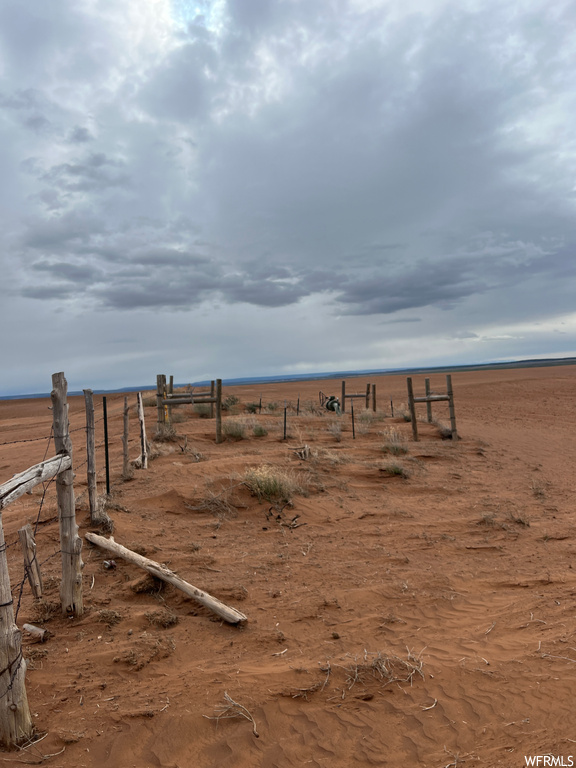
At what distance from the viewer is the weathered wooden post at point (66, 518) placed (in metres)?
4.48

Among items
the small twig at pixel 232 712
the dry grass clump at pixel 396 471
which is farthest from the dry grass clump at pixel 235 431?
the small twig at pixel 232 712

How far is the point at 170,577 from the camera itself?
16.9 feet

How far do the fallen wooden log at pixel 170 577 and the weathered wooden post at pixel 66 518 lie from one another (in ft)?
2.74

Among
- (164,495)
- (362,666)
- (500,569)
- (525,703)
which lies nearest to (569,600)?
(500,569)

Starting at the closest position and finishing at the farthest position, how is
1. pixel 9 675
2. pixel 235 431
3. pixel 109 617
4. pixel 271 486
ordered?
pixel 9 675 → pixel 109 617 → pixel 271 486 → pixel 235 431

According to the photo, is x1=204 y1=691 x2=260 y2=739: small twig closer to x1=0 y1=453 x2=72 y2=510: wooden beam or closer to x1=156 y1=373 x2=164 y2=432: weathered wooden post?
x1=0 y1=453 x2=72 y2=510: wooden beam

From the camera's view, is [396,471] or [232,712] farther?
[396,471]

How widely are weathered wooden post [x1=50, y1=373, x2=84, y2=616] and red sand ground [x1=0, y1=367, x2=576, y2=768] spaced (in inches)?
9.5

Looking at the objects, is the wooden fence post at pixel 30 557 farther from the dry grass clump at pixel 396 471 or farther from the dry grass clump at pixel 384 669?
the dry grass clump at pixel 396 471

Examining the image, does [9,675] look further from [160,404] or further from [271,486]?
[160,404]

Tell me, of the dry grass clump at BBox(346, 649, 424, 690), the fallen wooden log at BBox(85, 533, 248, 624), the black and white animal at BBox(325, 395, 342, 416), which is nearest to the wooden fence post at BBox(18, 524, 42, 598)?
the fallen wooden log at BBox(85, 533, 248, 624)

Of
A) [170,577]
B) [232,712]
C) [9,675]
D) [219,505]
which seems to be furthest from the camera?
[219,505]

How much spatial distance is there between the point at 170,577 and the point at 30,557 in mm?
1379

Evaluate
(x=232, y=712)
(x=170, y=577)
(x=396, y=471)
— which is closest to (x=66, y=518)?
(x=170, y=577)
